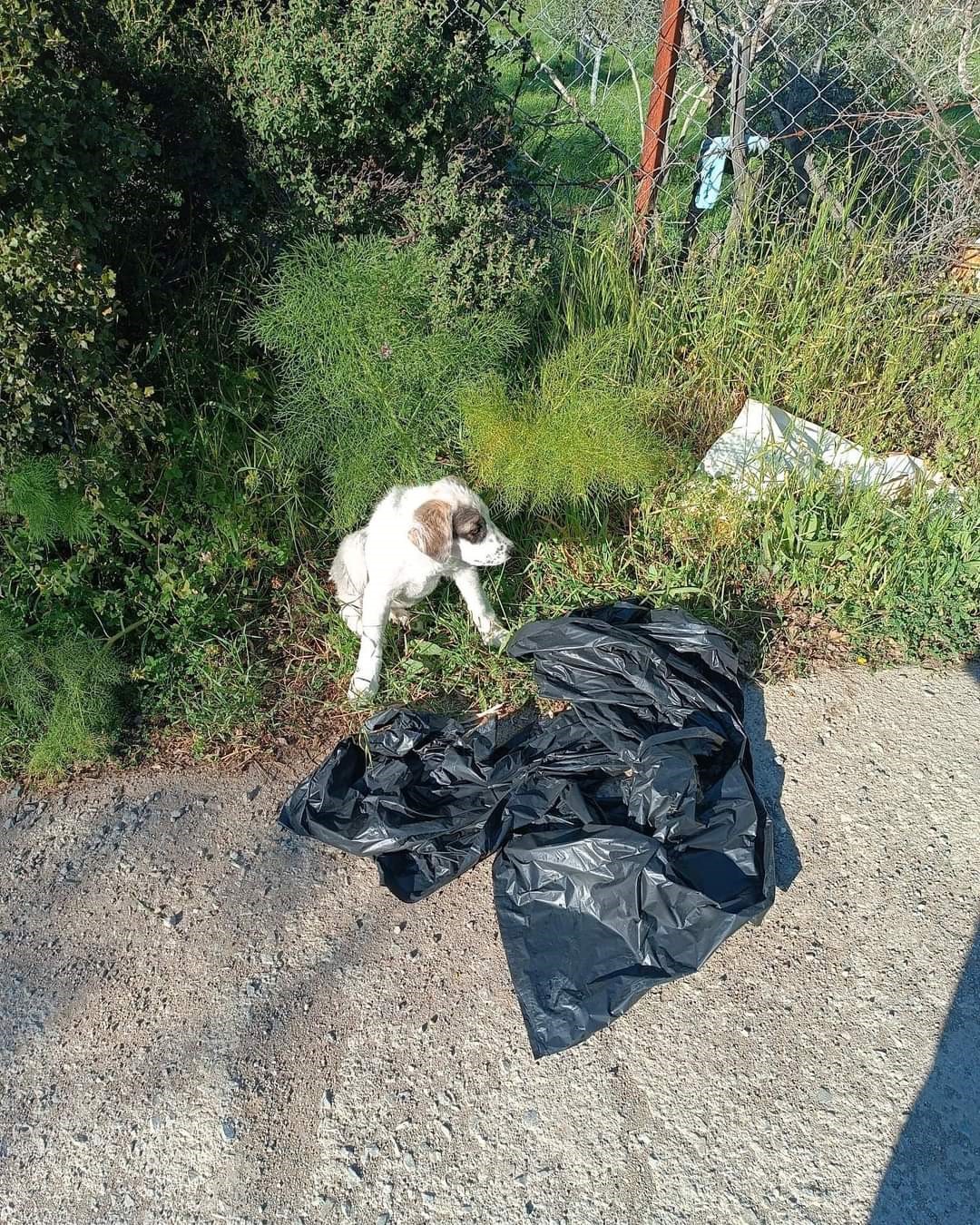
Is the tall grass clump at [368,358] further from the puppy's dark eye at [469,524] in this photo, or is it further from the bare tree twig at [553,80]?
the bare tree twig at [553,80]

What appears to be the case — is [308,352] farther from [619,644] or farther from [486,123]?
[619,644]

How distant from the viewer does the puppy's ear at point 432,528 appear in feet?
8.59

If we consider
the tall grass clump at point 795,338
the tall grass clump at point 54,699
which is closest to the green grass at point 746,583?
the tall grass clump at point 795,338

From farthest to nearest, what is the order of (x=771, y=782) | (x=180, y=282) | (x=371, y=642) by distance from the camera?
(x=180, y=282)
(x=371, y=642)
(x=771, y=782)

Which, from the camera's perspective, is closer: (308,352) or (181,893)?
(181,893)

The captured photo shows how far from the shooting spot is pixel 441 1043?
2.24m

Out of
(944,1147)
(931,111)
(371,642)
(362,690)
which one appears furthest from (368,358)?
(931,111)

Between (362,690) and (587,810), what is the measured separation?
969 millimetres

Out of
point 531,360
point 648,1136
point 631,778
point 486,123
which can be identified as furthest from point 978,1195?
point 486,123

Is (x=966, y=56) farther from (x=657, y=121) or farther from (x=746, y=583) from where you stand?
(x=746, y=583)

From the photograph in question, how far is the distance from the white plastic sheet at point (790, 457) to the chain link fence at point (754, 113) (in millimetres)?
954

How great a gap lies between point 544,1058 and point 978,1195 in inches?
41.8

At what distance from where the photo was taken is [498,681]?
3125 mm

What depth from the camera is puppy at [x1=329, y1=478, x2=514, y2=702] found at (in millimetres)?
2643
